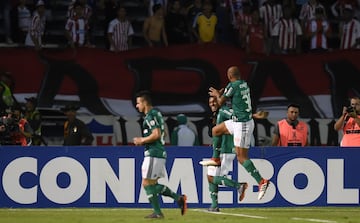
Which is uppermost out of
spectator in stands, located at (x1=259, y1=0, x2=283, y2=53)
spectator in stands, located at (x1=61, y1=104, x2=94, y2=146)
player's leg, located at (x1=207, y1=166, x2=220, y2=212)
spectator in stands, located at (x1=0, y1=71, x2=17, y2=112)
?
spectator in stands, located at (x1=259, y1=0, x2=283, y2=53)

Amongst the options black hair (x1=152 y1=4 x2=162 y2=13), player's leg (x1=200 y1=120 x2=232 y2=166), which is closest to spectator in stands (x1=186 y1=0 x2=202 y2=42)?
black hair (x1=152 y1=4 x2=162 y2=13)

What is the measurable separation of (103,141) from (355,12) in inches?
294

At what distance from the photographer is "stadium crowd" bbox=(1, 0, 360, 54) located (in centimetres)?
2842

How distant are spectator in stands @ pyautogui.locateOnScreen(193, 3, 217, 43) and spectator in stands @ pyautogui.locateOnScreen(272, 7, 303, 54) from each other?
146 centimetres

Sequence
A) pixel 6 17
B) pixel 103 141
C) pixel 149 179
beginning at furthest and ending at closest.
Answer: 1. pixel 6 17
2. pixel 103 141
3. pixel 149 179

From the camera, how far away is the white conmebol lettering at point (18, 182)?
2205cm

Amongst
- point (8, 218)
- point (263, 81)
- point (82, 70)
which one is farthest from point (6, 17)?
point (8, 218)

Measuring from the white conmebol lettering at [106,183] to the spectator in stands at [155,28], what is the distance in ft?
22.0

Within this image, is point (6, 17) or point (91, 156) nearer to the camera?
point (91, 156)

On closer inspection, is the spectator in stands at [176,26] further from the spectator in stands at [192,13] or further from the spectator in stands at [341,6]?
the spectator in stands at [341,6]

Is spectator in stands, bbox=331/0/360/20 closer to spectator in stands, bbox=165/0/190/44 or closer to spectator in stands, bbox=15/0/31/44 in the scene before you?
spectator in stands, bbox=165/0/190/44

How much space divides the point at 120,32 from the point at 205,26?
195 cm

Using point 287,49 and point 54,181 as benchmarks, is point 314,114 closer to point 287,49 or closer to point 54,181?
point 287,49

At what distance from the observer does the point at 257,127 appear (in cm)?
2753
